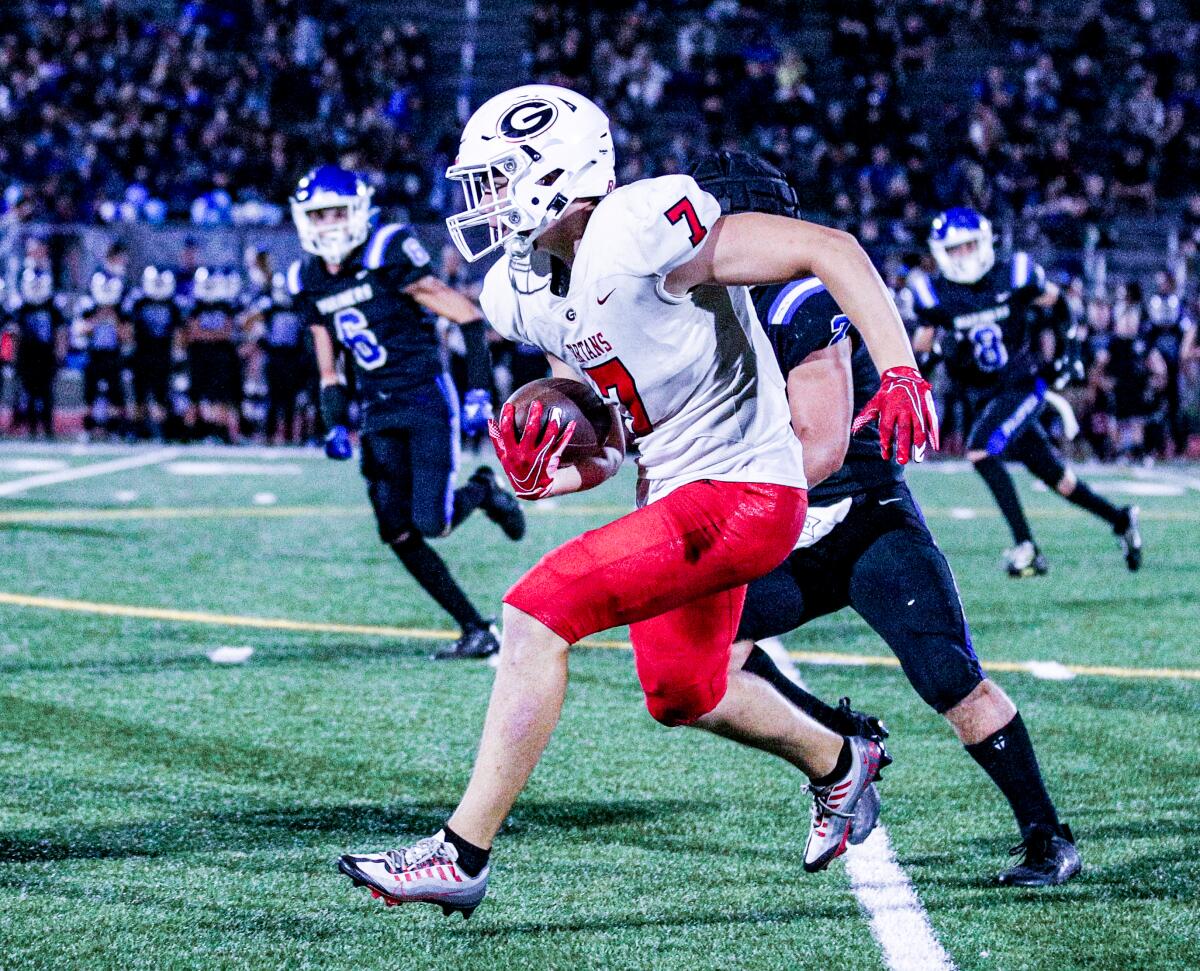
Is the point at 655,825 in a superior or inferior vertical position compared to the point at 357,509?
superior

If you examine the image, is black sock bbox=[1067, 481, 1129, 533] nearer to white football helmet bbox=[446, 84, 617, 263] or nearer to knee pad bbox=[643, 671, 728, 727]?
knee pad bbox=[643, 671, 728, 727]

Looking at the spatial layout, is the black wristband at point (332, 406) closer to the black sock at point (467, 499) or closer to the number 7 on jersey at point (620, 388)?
the black sock at point (467, 499)

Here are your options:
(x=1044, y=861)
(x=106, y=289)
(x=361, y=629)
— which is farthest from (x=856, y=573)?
(x=106, y=289)

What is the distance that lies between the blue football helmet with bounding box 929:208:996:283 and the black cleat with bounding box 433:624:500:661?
3705 millimetres

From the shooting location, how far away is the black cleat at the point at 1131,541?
9219 mm

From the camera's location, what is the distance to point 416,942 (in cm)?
362

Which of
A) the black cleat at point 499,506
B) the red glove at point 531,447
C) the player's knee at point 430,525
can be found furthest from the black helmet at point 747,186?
the black cleat at point 499,506

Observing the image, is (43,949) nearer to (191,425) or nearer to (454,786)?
(454,786)

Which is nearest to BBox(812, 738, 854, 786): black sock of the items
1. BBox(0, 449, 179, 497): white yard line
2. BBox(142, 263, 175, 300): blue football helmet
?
BBox(0, 449, 179, 497): white yard line

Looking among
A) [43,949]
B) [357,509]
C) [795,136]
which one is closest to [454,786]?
[43,949]

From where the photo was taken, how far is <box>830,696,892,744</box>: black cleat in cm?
427

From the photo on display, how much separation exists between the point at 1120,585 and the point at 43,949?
6.72 meters

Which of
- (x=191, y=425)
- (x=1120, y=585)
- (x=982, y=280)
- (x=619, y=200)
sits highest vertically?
(x=619, y=200)

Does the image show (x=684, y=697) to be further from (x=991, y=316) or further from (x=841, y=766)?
(x=991, y=316)
